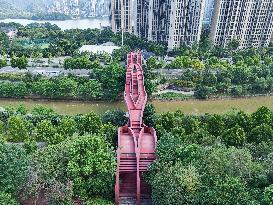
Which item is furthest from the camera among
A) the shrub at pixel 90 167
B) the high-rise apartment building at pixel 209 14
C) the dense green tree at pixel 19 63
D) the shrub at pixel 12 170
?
the high-rise apartment building at pixel 209 14

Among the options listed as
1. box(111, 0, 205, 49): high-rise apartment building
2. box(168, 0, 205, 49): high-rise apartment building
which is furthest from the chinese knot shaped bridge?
box(111, 0, 205, 49): high-rise apartment building

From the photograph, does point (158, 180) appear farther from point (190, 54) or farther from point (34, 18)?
point (34, 18)

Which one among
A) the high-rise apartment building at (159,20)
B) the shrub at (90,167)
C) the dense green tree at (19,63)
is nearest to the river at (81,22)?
the high-rise apartment building at (159,20)

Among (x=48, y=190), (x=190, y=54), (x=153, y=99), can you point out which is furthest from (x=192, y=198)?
(x=190, y=54)

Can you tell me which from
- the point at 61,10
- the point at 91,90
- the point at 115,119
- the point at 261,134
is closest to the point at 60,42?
the point at 91,90

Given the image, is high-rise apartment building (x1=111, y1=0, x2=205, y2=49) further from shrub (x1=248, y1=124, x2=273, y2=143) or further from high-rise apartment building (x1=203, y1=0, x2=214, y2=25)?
shrub (x1=248, y1=124, x2=273, y2=143)

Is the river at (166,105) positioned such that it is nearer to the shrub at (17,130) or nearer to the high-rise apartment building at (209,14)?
the shrub at (17,130)
